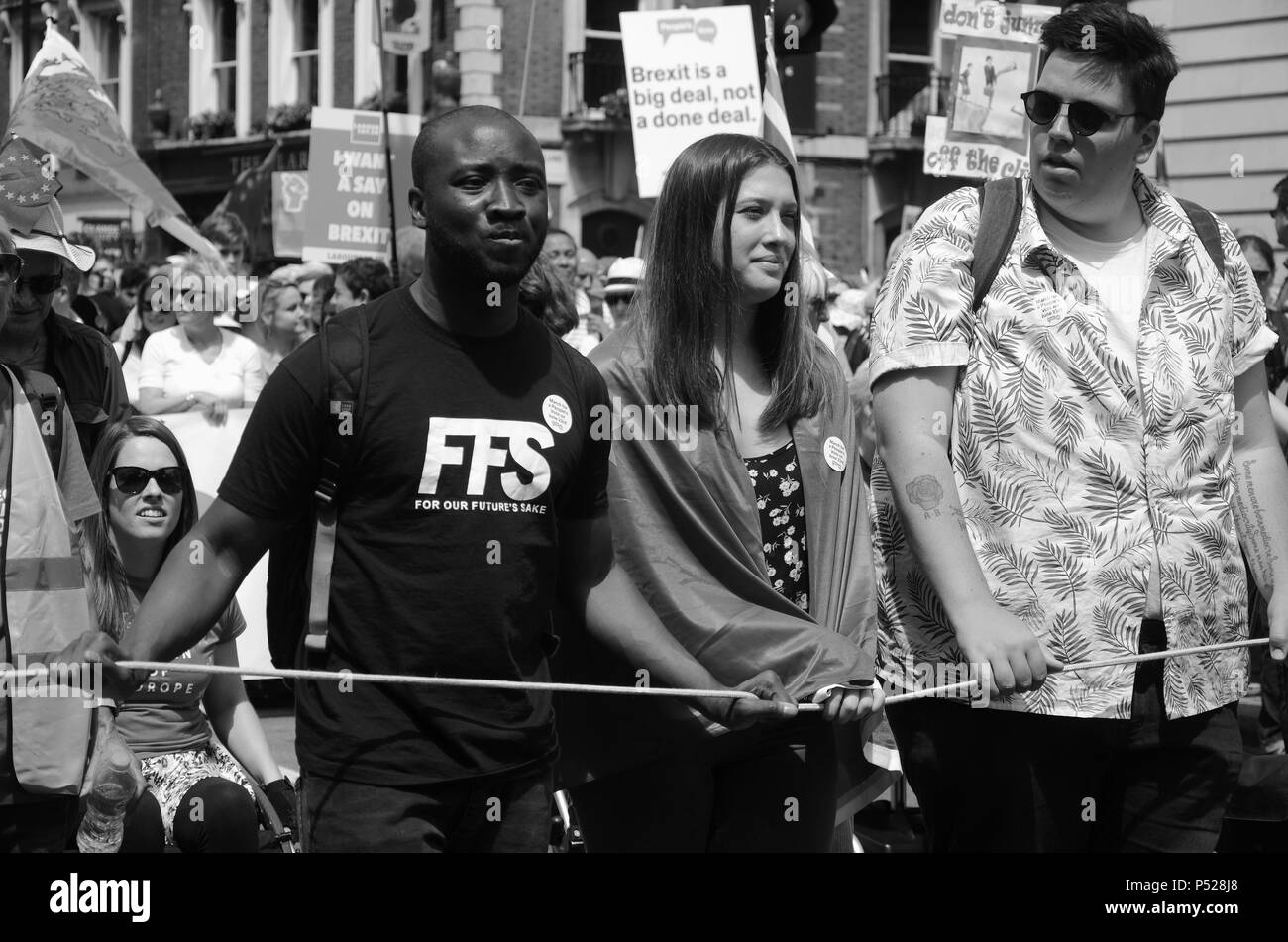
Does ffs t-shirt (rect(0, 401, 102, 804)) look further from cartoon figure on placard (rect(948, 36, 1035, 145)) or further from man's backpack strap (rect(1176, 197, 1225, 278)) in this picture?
cartoon figure on placard (rect(948, 36, 1035, 145))

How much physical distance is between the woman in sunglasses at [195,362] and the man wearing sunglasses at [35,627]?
5097mm

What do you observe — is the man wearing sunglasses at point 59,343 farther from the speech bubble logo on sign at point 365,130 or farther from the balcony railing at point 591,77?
the balcony railing at point 591,77

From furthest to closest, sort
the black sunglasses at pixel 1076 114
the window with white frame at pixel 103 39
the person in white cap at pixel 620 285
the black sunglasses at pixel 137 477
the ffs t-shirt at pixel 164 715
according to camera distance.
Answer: the window with white frame at pixel 103 39 → the person in white cap at pixel 620 285 → the black sunglasses at pixel 137 477 → the ffs t-shirt at pixel 164 715 → the black sunglasses at pixel 1076 114

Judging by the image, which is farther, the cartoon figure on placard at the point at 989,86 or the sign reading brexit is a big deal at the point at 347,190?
the sign reading brexit is a big deal at the point at 347,190

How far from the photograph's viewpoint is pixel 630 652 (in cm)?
361

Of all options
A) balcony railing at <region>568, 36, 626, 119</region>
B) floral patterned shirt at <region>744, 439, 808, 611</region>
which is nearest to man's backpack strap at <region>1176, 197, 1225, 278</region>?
floral patterned shirt at <region>744, 439, 808, 611</region>

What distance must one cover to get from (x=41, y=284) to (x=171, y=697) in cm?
138

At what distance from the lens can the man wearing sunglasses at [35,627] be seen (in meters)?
3.57

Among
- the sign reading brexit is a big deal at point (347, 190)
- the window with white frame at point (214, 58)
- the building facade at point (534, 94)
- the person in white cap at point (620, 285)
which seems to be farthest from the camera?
the window with white frame at point (214, 58)

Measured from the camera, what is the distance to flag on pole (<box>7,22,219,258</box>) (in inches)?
378

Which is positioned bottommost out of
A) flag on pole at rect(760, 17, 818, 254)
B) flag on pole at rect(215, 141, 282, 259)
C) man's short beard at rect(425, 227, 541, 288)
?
man's short beard at rect(425, 227, 541, 288)

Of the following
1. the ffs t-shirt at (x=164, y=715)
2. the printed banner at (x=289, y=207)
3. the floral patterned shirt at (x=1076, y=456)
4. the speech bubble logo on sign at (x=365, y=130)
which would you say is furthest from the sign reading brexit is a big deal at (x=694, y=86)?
the floral patterned shirt at (x=1076, y=456)

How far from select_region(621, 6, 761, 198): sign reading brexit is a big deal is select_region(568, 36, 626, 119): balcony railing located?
1728 cm
